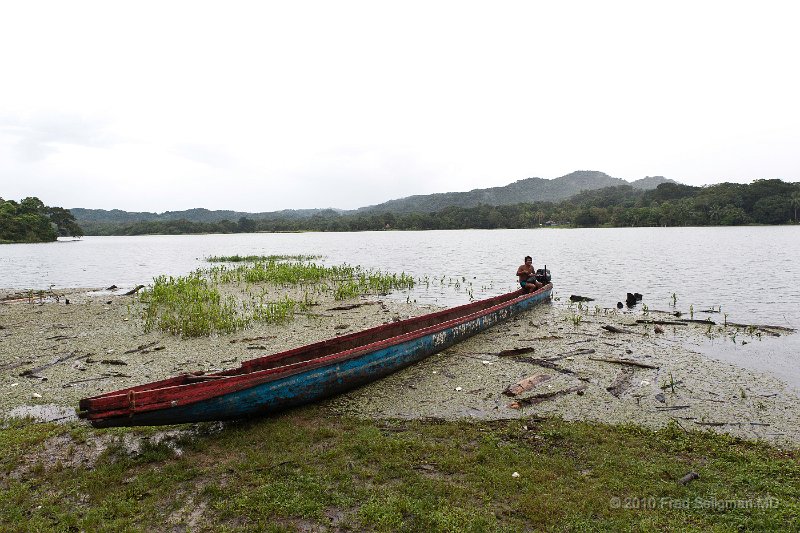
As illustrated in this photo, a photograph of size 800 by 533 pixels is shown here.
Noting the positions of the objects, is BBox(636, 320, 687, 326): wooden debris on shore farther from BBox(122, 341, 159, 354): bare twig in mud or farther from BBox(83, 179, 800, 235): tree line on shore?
BBox(83, 179, 800, 235): tree line on shore

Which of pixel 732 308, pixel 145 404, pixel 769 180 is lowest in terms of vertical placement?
pixel 732 308

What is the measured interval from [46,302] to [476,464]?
2160cm

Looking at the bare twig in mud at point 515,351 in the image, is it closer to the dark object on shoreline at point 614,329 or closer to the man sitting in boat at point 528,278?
the dark object on shoreline at point 614,329

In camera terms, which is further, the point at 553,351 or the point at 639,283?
the point at 639,283

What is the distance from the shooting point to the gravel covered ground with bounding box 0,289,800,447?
753cm

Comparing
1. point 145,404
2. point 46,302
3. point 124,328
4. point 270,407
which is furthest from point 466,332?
point 46,302

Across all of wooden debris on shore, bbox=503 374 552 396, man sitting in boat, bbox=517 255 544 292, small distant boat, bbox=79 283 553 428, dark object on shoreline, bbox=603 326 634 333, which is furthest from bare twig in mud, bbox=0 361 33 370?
man sitting in boat, bbox=517 255 544 292

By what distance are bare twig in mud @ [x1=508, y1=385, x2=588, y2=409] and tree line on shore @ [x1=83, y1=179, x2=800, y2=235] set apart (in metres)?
121

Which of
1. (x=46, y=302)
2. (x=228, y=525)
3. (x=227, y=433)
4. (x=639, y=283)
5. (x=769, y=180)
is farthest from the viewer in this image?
(x=769, y=180)

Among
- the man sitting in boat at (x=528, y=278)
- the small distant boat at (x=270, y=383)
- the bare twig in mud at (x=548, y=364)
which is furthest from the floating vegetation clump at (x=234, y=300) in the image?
the bare twig in mud at (x=548, y=364)

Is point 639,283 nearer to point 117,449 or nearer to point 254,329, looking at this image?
point 254,329

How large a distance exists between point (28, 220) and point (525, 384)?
112549mm

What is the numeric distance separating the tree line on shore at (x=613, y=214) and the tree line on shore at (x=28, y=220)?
4846 centimetres

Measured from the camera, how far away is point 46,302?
19797 mm
